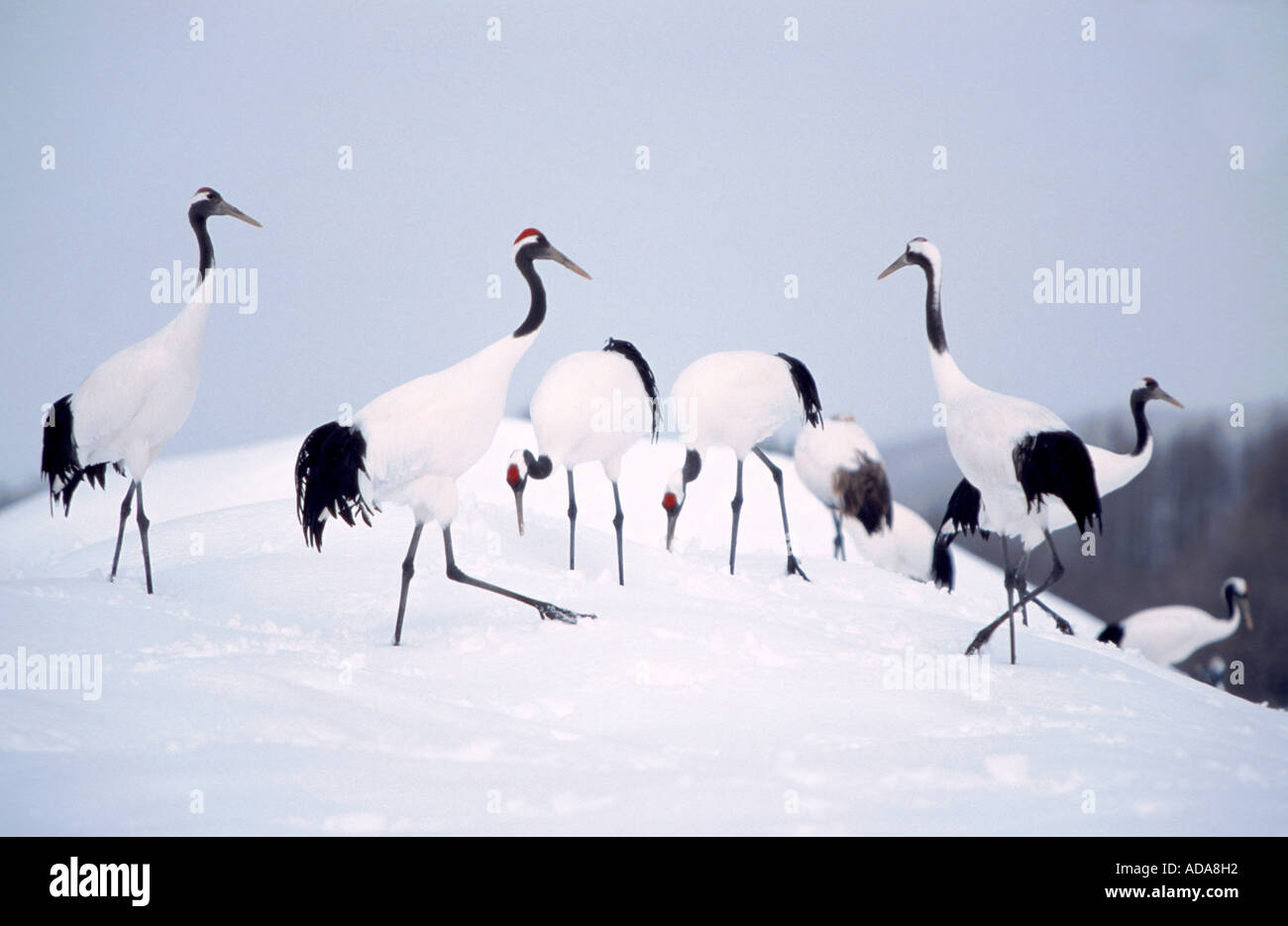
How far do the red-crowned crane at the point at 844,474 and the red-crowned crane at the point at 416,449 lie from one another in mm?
4052

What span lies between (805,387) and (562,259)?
220 centimetres

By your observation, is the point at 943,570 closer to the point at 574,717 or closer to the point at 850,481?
the point at 850,481

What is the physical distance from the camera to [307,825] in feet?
9.00

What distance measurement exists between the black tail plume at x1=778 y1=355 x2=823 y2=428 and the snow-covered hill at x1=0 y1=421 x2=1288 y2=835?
1437 mm

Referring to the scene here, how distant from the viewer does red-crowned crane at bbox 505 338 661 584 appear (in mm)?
5898

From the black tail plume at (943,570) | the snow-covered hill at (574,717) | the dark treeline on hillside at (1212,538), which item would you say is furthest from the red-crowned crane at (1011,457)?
the dark treeline on hillside at (1212,538)

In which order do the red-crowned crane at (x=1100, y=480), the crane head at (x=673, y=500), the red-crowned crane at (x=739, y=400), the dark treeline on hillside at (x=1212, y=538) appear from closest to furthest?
the red-crowned crane at (x=1100, y=480)
the red-crowned crane at (x=739, y=400)
the crane head at (x=673, y=500)
the dark treeline on hillside at (x=1212, y=538)

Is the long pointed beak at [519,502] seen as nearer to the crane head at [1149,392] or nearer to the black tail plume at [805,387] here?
the black tail plume at [805,387]

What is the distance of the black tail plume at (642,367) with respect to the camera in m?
6.18

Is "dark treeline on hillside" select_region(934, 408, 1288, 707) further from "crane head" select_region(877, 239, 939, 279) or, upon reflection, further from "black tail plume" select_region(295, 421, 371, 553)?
"black tail plume" select_region(295, 421, 371, 553)

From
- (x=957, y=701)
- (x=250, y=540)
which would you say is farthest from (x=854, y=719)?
(x=250, y=540)

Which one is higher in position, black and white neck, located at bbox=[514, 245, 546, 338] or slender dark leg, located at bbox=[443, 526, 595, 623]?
black and white neck, located at bbox=[514, 245, 546, 338]

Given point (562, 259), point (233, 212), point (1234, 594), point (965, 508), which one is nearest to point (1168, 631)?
point (1234, 594)

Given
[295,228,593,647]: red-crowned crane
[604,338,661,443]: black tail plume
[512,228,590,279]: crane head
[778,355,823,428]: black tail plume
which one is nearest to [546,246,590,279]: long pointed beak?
[512,228,590,279]: crane head
